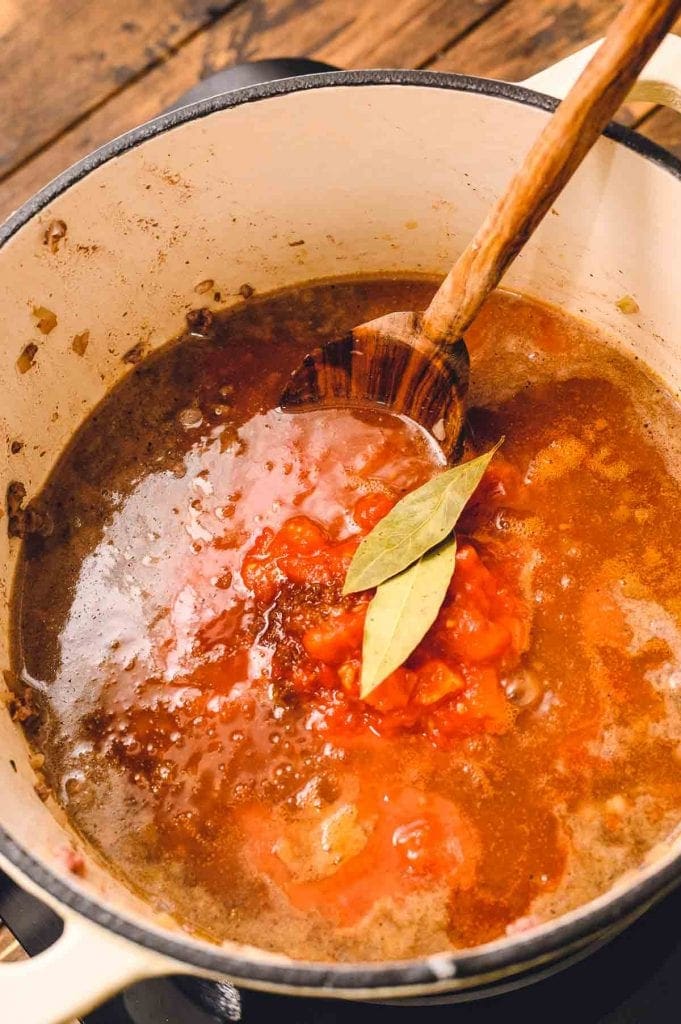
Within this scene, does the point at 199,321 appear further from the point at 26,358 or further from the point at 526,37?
the point at 526,37

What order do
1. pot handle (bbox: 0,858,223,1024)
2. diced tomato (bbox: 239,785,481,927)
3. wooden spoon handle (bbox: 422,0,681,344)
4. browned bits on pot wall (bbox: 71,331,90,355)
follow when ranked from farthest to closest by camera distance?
browned bits on pot wall (bbox: 71,331,90,355), diced tomato (bbox: 239,785,481,927), wooden spoon handle (bbox: 422,0,681,344), pot handle (bbox: 0,858,223,1024)

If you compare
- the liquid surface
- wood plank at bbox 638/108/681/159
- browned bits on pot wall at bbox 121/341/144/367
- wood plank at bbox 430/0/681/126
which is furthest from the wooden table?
the liquid surface

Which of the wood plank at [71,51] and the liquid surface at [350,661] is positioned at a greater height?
the wood plank at [71,51]

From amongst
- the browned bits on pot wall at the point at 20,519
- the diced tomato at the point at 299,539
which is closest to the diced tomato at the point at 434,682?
the diced tomato at the point at 299,539

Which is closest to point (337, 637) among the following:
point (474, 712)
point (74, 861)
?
point (474, 712)

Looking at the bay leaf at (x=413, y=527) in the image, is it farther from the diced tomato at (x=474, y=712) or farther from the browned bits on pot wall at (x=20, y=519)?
the browned bits on pot wall at (x=20, y=519)

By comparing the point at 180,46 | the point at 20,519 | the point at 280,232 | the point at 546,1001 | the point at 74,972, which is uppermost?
the point at 180,46

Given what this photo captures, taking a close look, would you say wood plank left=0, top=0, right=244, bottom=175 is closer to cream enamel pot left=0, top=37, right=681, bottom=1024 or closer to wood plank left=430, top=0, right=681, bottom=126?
wood plank left=430, top=0, right=681, bottom=126
